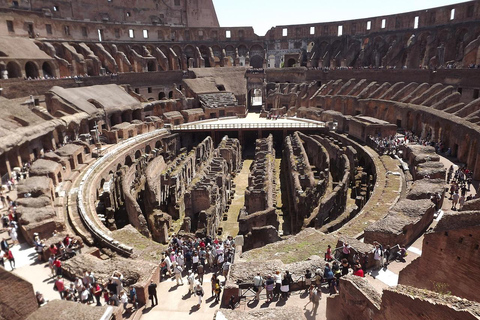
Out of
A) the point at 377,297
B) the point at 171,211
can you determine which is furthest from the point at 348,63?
the point at 377,297

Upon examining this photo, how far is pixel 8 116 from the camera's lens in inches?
930

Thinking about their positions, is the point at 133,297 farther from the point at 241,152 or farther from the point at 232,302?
the point at 241,152

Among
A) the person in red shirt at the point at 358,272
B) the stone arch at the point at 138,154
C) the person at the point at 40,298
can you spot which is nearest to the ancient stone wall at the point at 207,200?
the person at the point at 40,298

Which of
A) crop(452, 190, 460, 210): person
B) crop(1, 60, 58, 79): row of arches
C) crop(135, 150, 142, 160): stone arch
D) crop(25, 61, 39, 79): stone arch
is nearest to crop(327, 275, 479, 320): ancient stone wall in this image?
crop(452, 190, 460, 210): person

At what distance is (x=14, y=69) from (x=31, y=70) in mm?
2384

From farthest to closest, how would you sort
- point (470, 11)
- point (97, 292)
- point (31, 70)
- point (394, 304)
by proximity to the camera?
point (31, 70) < point (470, 11) < point (97, 292) < point (394, 304)

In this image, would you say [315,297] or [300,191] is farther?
[300,191]

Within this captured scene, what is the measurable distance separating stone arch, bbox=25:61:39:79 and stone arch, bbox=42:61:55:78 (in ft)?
4.32

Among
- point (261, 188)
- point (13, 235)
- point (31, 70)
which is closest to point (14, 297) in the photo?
point (13, 235)

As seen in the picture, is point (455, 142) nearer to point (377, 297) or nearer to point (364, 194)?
point (364, 194)

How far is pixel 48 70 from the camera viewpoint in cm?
3878

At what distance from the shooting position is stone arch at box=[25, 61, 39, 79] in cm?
3638

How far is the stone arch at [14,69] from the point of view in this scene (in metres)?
33.9

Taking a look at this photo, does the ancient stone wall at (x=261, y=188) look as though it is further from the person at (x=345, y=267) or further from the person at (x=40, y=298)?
the person at (x=40, y=298)
